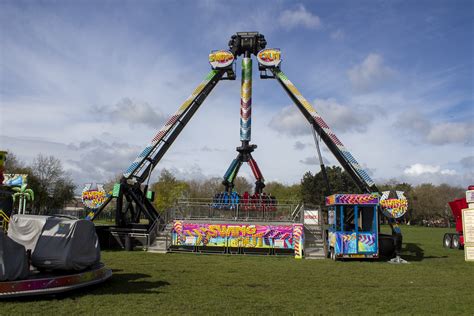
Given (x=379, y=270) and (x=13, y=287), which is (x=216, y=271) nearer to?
(x=379, y=270)

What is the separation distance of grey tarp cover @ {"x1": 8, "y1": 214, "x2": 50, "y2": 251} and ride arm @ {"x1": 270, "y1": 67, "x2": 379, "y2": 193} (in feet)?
62.6

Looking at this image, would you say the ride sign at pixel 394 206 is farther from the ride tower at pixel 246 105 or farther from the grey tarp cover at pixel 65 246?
the grey tarp cover at pixel 65 246

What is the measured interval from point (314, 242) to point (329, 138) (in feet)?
25.9

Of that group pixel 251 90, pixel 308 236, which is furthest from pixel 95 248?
pixel 251 90

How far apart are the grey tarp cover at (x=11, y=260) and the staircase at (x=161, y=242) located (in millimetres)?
11706

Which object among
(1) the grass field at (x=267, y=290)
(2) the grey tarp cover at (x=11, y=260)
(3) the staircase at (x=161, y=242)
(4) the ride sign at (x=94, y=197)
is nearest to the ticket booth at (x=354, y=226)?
(1) the grass field at (x=267, y=290)

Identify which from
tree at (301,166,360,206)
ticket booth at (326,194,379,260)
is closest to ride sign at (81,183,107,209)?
ticket booth at (326,194,379,260)

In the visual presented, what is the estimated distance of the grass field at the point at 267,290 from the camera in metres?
8.66

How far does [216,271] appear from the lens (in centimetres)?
1414

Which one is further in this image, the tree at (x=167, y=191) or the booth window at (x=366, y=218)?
the tree at (x=167, y=191)

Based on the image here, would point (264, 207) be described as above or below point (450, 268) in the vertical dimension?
above

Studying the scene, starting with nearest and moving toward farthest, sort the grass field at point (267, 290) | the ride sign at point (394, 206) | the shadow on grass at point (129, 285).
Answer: the grass field at point (267, 290) < the shadow on grass at point (129, 285) < the ride sign at point (394, 206)

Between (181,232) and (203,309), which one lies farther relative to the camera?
(181,232)

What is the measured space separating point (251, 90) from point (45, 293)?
71.8 feet
